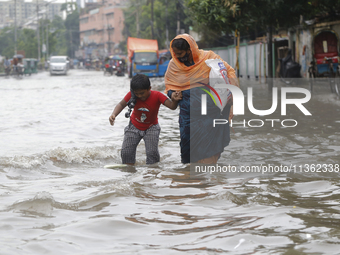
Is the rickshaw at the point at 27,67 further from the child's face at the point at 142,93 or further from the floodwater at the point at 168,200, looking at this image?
the child's face at the point at 142,93

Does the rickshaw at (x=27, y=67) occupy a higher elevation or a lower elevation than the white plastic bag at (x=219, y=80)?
higher

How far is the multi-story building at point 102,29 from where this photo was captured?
4397 inches

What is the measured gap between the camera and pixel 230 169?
5.80 m

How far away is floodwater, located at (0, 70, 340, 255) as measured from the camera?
323cm

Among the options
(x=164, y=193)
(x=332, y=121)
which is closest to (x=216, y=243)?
(x=164, y=193)

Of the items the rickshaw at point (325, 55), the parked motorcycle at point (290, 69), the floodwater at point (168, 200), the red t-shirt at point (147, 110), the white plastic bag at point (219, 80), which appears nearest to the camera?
the floodwater at point (168, 200)

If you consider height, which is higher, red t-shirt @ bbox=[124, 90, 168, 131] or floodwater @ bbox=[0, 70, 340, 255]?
red t-shirt @ bbox=[124, 90, 168, 131]

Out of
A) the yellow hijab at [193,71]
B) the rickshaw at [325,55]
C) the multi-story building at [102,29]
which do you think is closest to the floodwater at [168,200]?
the yellow hijab at [193,71]

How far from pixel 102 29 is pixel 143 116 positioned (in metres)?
118

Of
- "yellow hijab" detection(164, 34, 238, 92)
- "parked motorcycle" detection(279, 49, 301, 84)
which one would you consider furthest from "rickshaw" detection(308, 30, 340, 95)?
"yellow hijab" detection(164, 34, 238, 92)

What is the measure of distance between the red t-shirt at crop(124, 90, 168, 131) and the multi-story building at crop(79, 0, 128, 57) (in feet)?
330

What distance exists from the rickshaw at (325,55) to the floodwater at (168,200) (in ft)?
22.7

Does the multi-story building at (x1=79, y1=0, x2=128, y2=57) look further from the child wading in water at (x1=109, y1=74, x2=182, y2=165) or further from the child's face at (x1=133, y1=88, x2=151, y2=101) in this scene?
the child's face at (x1=133, y1=88, x2=151, y2=101)

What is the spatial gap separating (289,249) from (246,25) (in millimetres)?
13299
